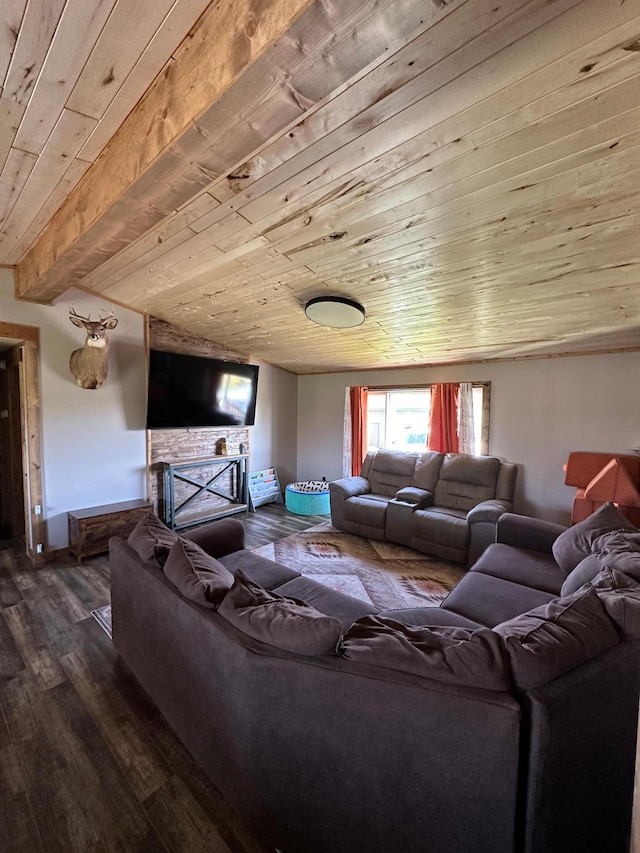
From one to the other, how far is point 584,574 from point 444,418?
285 centimetres

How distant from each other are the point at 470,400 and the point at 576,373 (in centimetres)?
108

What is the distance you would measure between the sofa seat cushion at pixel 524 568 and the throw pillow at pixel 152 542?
204 cm

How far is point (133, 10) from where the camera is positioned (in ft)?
3.54

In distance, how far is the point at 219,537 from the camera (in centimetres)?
262

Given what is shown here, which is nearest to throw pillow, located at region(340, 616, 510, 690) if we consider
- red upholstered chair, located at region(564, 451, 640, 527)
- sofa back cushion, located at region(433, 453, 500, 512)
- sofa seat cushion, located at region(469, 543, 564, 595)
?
sofa seat cushion, located at region(469, 543, 564, 595)

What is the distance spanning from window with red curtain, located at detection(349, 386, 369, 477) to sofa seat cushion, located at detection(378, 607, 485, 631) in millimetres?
3564

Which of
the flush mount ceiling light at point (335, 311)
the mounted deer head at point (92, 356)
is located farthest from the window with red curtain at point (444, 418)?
the mounted deer head at point (92, 356)

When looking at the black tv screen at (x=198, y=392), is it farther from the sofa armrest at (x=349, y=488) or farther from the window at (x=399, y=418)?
the window at (x=399, y=418)

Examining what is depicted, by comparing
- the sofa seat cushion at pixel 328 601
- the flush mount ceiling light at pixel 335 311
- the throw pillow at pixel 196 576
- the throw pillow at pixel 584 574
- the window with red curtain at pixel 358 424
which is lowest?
the sofa seat cushion at pixel 328 601

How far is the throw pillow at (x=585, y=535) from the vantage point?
6.81 ft

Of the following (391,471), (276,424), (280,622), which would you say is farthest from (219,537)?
(276,424)

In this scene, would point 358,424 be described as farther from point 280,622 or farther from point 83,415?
point 280,622

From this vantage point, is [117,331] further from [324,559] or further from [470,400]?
[470,400]

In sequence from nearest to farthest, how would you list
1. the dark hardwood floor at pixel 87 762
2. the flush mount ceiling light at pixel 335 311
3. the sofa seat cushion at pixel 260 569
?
the dark hardwood floor at pixel 87 762
the sofa seat cushion at pixel 260 569
the flush mount ceiling light at pixel 335 311
